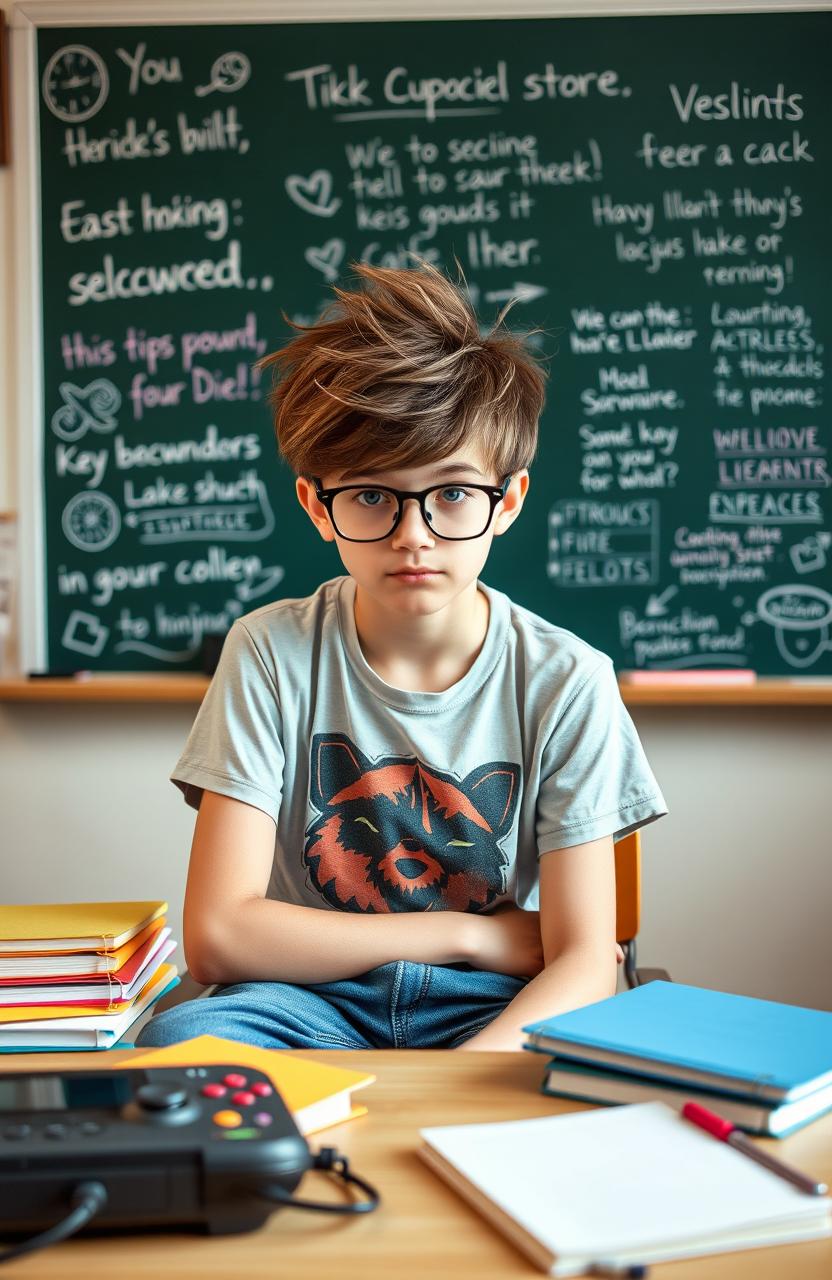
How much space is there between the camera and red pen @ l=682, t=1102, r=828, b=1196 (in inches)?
26.5

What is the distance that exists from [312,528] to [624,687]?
31.4 inches

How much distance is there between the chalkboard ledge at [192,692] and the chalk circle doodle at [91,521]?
311 millimetres

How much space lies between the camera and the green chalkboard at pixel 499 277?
272 centimetres

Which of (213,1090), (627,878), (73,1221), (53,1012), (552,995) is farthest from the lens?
(627,878)

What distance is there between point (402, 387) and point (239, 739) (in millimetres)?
442

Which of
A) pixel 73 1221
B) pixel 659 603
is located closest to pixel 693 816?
pixel 659 603

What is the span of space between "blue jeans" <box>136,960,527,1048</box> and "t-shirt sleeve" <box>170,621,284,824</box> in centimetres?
21

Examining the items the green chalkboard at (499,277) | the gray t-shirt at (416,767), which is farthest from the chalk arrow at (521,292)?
the gray t-shirt at (416,767)

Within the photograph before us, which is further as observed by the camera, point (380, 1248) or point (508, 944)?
point (508, 944)

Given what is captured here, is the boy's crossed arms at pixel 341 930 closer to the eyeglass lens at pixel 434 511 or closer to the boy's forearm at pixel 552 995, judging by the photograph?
A: the boy's forearm at pixel 552 995

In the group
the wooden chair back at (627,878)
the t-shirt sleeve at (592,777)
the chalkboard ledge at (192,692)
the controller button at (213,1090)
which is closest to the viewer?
the controller button at (213,1090)

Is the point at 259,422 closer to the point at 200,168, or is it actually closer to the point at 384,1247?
the point at 200,168

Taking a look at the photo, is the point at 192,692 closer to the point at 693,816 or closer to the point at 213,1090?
the point at 693,816

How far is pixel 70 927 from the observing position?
1.10 metres
